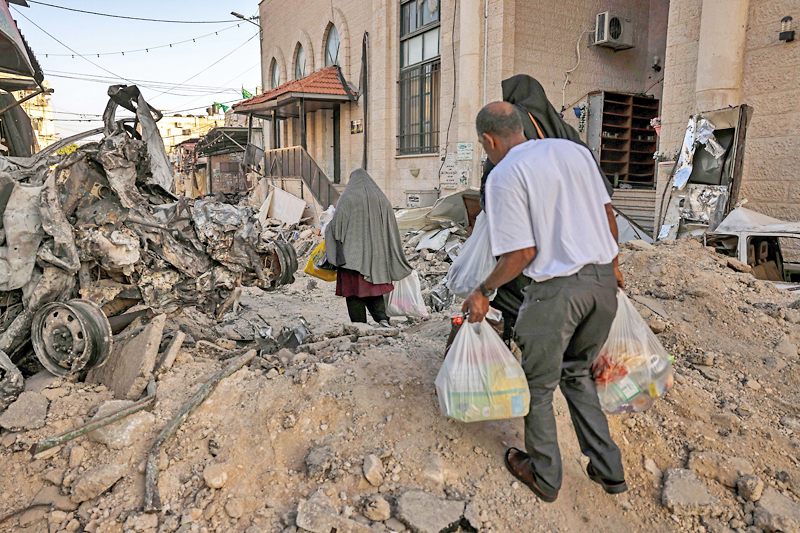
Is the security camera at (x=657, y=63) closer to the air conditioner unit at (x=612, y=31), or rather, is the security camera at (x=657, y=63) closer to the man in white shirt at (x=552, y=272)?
the air conditioner unit at (x=612, y=31)

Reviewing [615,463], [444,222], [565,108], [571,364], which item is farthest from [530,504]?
[565,108]

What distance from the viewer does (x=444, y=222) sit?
30.6 feet

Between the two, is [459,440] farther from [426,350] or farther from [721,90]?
[721,90]

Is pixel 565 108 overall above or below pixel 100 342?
above

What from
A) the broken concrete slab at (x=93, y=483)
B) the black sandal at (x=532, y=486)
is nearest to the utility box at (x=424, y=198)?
the black sandal at (x=532, y=486)

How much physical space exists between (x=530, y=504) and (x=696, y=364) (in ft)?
6.31

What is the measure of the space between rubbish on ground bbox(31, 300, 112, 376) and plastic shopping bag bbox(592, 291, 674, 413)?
2775 mm

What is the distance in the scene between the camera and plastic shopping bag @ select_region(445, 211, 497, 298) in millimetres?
2795

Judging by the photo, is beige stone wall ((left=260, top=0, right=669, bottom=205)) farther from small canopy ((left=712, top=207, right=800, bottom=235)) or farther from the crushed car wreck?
the crushed car wreck

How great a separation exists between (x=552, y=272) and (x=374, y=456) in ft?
3.87

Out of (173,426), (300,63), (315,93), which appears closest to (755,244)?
(173,426)

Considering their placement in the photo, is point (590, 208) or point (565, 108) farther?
point (565, 108)

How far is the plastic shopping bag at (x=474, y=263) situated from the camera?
9.17 feet

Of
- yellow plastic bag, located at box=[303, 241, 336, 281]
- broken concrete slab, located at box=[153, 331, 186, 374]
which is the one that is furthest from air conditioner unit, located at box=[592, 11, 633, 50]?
broken concrete slab, located at box=[153, 331, 186, 374]
